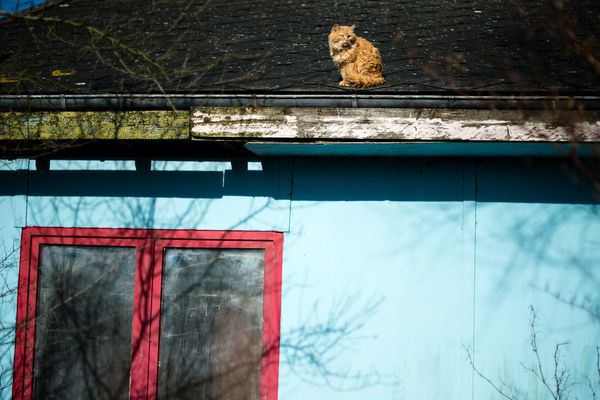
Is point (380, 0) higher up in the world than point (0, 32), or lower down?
higher up

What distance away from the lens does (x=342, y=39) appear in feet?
16.3

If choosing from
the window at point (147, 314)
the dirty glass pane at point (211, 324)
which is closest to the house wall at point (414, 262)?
the window at point (147, 314)

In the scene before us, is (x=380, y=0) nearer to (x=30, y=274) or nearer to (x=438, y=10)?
(x=438, y=10)

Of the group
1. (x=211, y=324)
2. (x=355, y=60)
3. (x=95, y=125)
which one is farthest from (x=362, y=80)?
(x=211, y=324)

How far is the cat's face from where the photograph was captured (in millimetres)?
4930

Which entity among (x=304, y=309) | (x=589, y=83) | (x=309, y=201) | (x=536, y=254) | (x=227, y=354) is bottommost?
(x=227, y=354)

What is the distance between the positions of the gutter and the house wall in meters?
0.55

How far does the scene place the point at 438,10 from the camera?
20.0 feet

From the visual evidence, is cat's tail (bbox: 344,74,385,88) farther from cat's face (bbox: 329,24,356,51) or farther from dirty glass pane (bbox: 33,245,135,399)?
dirty glass pane (bbox: 33,245,135,399)

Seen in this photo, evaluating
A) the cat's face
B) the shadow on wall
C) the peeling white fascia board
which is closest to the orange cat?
the cat's face

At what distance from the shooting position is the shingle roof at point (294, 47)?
475 cm

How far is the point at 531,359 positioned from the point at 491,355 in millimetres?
280

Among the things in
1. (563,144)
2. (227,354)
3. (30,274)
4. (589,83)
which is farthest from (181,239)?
(589,83)

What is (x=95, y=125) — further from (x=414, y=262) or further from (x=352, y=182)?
(x=414, y=262)
